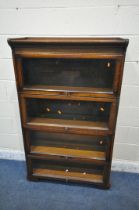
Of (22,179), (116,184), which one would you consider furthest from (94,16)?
(22,179)

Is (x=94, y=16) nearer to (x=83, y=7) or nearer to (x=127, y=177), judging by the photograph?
(x=83, y=7)

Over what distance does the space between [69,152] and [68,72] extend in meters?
0.75

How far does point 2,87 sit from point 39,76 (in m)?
0.55

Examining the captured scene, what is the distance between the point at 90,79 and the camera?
4.83ft

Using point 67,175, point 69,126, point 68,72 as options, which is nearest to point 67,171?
point 67,175

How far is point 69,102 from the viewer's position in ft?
5.23

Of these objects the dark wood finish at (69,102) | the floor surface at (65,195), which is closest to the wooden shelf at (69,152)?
the dark wood finish at (69,102)

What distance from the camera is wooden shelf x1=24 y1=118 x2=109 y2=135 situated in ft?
4.98

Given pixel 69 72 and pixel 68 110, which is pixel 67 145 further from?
pixel 69 72

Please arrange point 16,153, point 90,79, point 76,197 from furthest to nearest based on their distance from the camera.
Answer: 1. point 16,153
2. point 76,197
3. point 90,79

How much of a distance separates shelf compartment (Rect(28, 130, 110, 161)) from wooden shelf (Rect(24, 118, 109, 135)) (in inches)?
5.3

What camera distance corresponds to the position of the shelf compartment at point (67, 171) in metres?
1.77

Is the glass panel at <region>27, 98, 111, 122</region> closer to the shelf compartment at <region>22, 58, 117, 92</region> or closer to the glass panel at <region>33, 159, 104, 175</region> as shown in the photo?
the shelf compartment at <region>22, 58, 117, 92</region>

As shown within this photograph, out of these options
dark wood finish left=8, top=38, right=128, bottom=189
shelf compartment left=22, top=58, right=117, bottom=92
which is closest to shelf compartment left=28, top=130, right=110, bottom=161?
dark wood finish left=8, top=38, right=128, bottom=189
